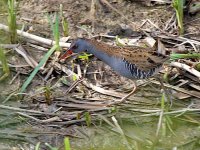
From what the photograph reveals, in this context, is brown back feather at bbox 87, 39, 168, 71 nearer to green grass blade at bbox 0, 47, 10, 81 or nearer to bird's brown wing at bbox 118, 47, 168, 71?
bird's brown wing at bbox 118, 47, 168, 71

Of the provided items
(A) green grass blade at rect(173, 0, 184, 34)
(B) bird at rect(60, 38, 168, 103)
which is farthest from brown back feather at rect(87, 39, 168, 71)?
(A) green grass blade at rect(173, 0, 184, 34)

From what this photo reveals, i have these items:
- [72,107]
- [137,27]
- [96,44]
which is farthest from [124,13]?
[72,107]

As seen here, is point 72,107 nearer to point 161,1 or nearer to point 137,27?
point 137,27

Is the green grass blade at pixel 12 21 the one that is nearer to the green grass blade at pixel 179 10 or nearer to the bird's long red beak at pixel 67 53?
the bird's long red beak at pixel 67 53

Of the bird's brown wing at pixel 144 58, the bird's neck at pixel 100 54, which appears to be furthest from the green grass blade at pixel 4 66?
the bird's brown wing at pixel 144 58

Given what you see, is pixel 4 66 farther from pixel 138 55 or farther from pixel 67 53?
pixel 138 55

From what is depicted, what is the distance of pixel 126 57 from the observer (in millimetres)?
5504

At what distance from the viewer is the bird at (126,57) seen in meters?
5.48

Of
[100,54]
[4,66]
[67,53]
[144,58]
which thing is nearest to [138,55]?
[144,58]

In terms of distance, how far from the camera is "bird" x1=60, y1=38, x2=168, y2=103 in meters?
5.48

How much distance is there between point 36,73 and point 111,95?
0.76 metres

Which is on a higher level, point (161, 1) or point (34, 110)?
point (161, 1)

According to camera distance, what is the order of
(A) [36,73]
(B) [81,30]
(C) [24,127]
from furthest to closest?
(B) [81,30] < (A) [36,73] < (C) [24,127]

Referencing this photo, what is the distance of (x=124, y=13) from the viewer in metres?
6.57
